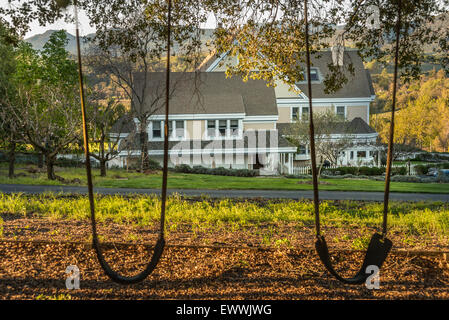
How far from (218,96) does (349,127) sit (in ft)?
30.6

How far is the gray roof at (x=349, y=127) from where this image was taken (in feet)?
89.1

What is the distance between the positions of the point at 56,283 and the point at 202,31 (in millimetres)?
5586

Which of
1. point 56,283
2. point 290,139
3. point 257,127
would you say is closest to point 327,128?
point 290,139

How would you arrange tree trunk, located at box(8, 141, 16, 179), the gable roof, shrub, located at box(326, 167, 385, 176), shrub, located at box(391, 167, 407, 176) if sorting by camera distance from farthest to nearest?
the gable roof
shrub, located at box(391, 167, 407, 176)
shrub, located at box(326, 167, 385, 176)
tree trunk, located at box(8, 141, 16, 179)

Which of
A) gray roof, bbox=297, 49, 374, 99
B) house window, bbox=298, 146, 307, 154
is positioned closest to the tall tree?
house window, bbox=298, 146, 307, 154

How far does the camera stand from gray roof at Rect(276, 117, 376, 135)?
2716 cm

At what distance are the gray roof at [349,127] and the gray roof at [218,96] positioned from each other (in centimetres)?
215

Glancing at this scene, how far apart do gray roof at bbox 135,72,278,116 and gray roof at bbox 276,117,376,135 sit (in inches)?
84.6

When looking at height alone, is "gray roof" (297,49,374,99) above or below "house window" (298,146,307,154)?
above

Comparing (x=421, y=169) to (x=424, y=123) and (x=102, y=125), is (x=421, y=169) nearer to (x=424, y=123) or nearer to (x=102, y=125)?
(x=424, y=123)

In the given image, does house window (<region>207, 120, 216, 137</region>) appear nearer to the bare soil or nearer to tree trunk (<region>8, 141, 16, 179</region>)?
tree trunk (<region>8, 141, 16, 179</region>)

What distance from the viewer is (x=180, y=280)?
4465 millimetres
